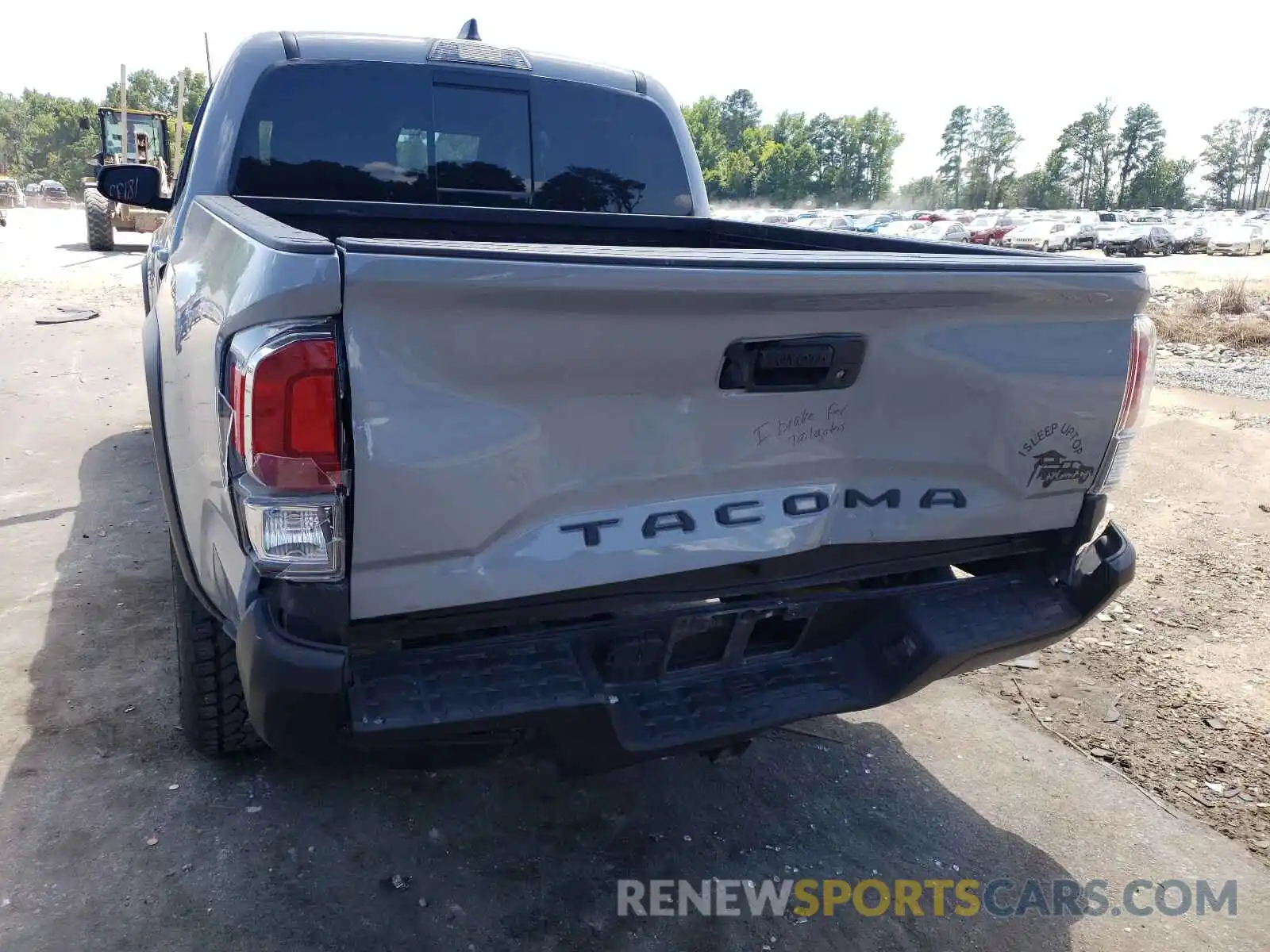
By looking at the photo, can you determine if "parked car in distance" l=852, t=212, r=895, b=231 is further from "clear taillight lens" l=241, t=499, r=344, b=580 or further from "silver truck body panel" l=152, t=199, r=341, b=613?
"clear taillight lens" l=241, t=499, r=344, b=580

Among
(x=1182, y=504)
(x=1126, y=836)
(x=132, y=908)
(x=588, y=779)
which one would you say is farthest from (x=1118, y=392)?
(x=1182, y=504)

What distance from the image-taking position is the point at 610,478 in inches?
78.4

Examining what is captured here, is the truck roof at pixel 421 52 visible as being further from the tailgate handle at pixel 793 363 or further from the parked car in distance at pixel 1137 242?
the parked car in distance at pixel 1137 242

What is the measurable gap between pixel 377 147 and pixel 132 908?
9.03ft

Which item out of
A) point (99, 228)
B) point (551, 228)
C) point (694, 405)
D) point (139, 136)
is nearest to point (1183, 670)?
point (694, 405)

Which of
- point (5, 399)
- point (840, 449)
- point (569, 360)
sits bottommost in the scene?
point (5, 399)

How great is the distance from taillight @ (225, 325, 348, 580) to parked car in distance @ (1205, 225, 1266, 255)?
46737mm

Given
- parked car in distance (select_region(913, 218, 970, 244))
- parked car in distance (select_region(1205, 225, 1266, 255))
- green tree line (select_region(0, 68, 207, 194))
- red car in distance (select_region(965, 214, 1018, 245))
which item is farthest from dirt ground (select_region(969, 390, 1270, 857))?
green tree line (select_region(0, 68, 207, 194))

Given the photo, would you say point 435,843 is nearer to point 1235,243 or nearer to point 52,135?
point 1235,243

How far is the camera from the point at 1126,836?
2.88 metres

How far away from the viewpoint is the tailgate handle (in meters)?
Answer: 2.01

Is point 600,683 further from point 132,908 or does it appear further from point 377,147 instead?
point 377,147

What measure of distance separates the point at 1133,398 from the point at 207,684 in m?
2.67

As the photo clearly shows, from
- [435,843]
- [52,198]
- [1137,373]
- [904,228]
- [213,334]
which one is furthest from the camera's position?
[52,198]
